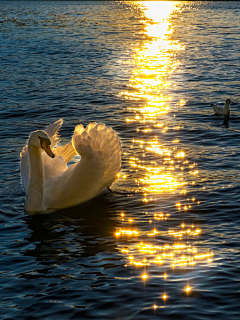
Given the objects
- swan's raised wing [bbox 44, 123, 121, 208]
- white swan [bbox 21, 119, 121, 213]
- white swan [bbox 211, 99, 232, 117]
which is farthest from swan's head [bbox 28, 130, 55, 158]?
white swan [bbox 211, 99, 232, 117]

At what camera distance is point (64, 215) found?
1284 centimetres

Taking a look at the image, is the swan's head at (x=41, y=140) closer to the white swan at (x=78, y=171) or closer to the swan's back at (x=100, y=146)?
the white swan at (x=78, y=171)

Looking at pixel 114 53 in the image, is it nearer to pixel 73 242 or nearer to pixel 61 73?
pixel 61 73

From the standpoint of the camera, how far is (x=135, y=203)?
13.3 metres

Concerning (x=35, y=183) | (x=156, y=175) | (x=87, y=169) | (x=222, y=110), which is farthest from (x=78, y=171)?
(x=222, y=110)

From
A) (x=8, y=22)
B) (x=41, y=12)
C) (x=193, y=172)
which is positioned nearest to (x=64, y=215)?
(x=193, y=172)

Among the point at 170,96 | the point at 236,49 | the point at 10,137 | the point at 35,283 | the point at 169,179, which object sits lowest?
the point at 35,283

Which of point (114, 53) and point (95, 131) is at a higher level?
point (114, 53)

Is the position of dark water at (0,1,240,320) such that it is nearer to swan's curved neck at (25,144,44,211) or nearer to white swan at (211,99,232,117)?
swan's curved neck at (25,144,44,211)

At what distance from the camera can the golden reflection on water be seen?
412 inches

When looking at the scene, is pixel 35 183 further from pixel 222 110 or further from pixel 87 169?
pixel 222 110

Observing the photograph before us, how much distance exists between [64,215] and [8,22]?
154 ft

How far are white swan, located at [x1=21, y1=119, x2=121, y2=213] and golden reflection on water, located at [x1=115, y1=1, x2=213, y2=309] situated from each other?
3.91 ft

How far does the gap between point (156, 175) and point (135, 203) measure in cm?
192
